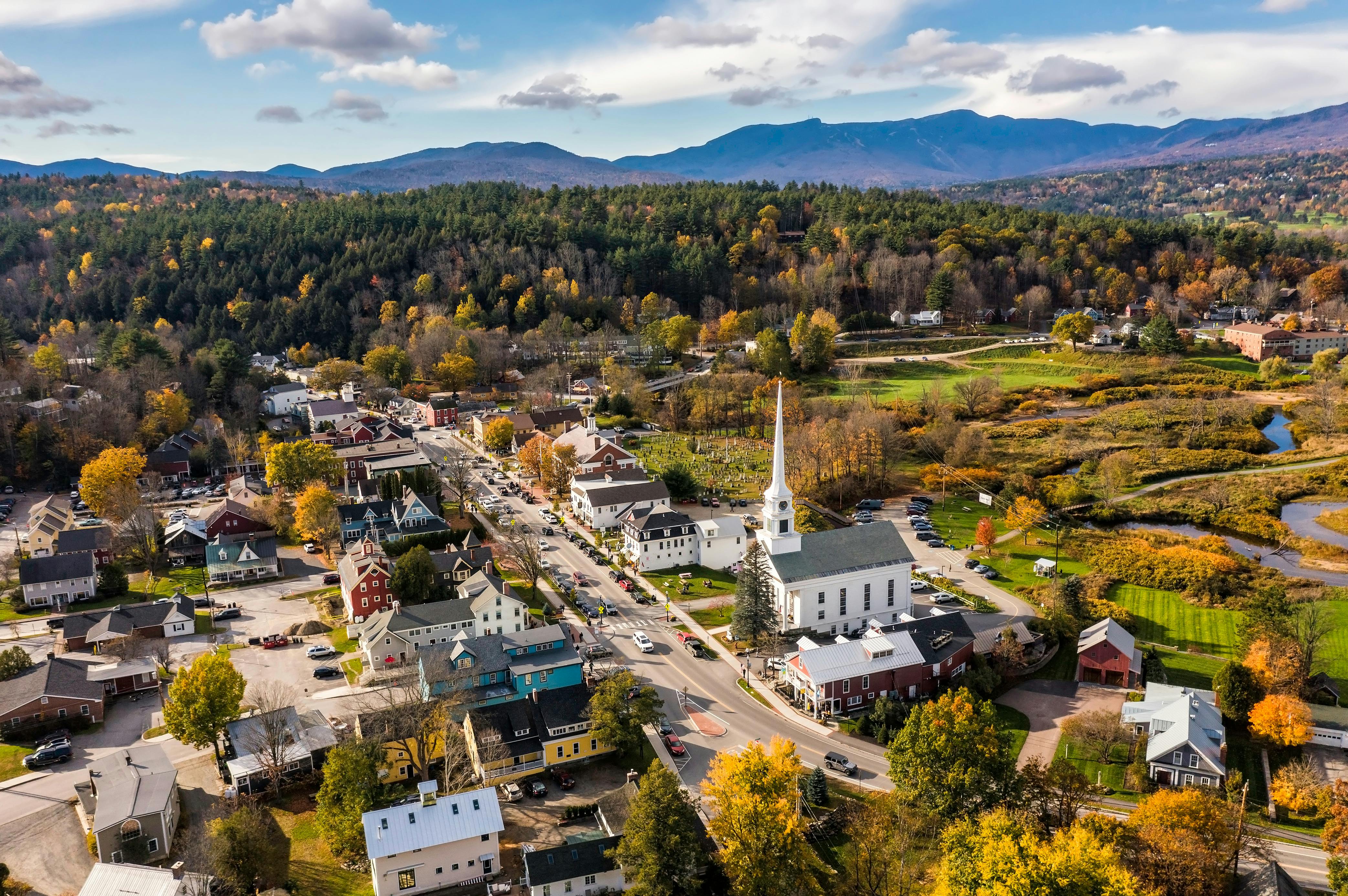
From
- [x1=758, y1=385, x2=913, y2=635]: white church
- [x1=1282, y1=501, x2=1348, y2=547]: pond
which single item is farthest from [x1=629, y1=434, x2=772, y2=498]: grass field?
[x1=1282, y1=501, x2=1348, y2=547]: pond

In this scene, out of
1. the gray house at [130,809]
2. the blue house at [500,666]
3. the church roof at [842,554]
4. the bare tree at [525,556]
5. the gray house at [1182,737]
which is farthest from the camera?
the bare tree at [525,556]

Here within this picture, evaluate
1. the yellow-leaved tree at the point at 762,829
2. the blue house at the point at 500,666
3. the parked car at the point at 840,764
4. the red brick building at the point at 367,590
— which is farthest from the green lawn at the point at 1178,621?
the red brick building at the point at 367,590

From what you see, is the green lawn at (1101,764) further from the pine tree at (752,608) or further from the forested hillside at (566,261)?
the forested hillside at (566,261)

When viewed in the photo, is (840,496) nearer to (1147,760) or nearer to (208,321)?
(1147,760)

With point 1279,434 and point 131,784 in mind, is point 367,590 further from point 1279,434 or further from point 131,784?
point 1279,434

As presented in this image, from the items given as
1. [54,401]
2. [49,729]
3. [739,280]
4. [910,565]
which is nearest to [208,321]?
[54,401]

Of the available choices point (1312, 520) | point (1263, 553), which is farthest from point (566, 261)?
point (1263, 553)
